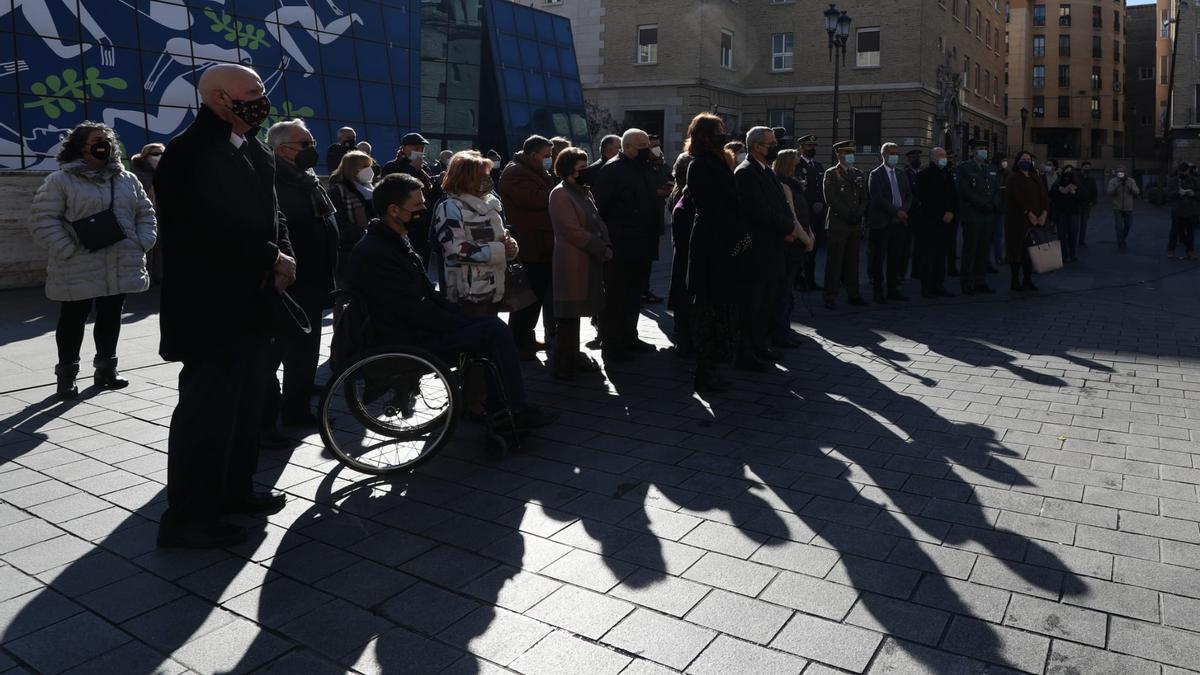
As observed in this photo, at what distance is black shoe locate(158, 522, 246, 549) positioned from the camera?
4.03m

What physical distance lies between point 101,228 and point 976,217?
10397 mm

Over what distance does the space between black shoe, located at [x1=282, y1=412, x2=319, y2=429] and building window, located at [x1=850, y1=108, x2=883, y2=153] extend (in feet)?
125

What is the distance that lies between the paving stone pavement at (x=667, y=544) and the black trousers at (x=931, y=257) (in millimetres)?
5274

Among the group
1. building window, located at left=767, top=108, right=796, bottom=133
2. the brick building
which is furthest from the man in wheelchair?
the brick building

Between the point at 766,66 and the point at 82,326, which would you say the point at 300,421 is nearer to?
the point at 82,326

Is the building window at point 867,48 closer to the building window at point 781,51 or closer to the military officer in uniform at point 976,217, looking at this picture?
the building window at point 781,51

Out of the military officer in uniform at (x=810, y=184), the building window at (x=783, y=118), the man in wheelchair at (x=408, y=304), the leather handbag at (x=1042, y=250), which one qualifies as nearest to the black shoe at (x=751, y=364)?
the man in wheelchair at (x=408, y=304)

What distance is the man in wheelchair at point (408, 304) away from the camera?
5.20m

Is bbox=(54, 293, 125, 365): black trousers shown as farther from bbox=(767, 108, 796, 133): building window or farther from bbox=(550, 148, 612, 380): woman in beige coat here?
bbox=(767, 108, 796, 133): building window

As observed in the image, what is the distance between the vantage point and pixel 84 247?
673cm

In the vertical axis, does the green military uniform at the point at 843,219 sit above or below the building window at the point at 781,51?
below

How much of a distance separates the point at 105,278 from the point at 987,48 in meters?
54.5

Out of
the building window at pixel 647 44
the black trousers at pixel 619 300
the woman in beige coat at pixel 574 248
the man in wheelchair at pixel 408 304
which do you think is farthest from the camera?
the building window at pixel 647 44

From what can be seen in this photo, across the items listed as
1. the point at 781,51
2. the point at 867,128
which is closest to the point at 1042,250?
the point at 867,128
